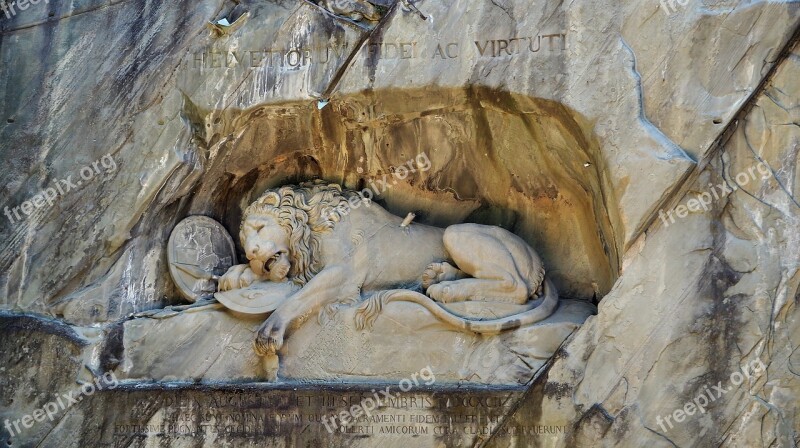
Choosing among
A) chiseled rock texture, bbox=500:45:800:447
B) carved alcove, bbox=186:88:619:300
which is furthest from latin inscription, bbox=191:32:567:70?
chiseled rock texture, bbox=500:45:800:447

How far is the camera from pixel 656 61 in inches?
287

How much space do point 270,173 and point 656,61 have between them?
9.45 feet

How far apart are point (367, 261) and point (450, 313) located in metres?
0.75

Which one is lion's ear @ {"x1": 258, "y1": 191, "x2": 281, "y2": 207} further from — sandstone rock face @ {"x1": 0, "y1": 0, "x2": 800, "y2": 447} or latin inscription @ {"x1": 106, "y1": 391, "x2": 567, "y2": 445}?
latin inscription @ {"x1": 106, "y1": 391, "x2": 567, "y2": 445}

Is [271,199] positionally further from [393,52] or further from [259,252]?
[393,52]

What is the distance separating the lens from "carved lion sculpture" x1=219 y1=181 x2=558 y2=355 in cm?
761

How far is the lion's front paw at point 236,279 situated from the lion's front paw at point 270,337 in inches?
16.4

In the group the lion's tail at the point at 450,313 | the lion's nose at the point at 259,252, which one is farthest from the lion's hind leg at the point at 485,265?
the lion's nose at the point at 259,252

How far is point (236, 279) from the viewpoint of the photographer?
7883 mm

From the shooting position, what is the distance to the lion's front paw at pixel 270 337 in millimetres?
7477

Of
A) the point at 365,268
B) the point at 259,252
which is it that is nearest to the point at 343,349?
the point at 365,268

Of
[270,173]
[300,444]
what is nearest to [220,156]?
[270,173]

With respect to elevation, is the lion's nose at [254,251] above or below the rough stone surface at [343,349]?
above

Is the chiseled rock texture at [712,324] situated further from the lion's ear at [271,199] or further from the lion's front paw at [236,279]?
the lion's ear at [271,199]
